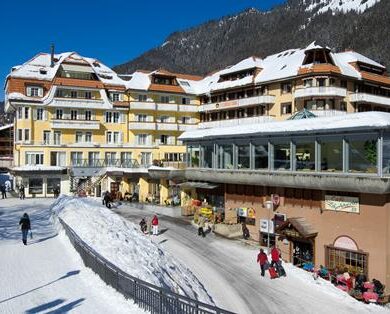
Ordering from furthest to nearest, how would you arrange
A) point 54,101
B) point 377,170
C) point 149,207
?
point 54,101, point 149,207, point 377,170

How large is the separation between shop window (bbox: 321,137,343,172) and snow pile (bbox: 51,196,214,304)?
11.7 metres

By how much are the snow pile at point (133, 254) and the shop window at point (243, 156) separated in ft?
36.4

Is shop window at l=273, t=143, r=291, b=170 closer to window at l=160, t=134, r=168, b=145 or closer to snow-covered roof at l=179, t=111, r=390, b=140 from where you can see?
snow-covered roof at l=179, t=111, r=390, b=140

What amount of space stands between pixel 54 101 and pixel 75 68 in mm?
6256

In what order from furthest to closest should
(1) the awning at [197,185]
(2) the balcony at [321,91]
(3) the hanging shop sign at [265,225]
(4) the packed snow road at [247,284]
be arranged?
1. (2) the balcony at [321,91]
2. (1) the awning at [197,185]
3. (3) the hanging shop sign at [265,225]
4. (4) the packed snow road at [247,284]

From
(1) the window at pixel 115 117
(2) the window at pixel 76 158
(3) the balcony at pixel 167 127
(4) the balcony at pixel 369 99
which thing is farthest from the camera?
(3) the balcony at pixel 167 127

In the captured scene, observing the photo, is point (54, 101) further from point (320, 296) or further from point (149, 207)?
point (320, 296)

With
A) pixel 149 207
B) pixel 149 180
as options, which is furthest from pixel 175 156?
pixel 149 207

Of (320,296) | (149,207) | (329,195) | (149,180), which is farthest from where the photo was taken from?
(149,180)

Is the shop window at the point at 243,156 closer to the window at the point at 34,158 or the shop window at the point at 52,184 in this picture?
the shop window at the point at 52,184

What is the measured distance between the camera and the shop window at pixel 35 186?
185ft

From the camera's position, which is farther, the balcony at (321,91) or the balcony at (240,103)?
the balcony at (240,103)

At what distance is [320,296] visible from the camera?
2380cm

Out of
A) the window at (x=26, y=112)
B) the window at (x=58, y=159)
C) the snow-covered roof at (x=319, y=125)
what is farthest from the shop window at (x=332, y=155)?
A: the window at (x=26, y=112)
